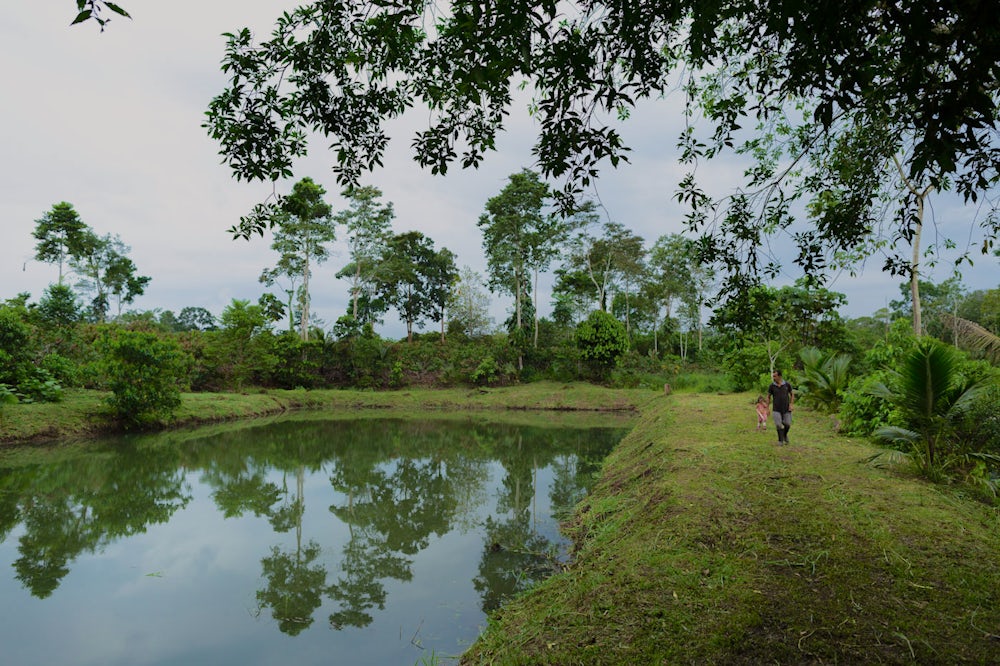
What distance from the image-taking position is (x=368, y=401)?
2538 cm

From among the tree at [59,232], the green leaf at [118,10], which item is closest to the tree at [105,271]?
the tree at [59,232]

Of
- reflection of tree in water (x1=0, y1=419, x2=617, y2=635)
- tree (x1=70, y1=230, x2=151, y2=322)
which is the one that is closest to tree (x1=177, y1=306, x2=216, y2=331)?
tree (x1=70, y1=230, x2=151, y2=322)

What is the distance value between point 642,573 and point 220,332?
79.9 ft

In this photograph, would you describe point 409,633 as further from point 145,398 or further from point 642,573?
point 145,398

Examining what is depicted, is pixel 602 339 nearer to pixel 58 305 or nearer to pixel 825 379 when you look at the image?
pixel 825 379

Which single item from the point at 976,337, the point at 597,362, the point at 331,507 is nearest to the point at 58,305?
the point at 331,507

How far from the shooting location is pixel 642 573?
366 centimetres

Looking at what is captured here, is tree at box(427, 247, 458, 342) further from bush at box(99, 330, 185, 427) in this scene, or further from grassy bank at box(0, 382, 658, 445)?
bush at box(99, 330, 185, 427)

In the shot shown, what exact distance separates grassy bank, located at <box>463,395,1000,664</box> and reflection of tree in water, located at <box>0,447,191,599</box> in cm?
550

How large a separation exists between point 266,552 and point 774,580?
563cm

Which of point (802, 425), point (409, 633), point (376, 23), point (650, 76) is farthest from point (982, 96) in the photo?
point (802, 425)

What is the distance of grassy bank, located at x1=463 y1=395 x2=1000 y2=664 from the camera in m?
2.74

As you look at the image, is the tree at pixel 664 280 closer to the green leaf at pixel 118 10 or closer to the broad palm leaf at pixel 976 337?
the broad palm leaf at pixel 976 337

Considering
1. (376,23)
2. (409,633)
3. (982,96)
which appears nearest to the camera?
(982,96)
